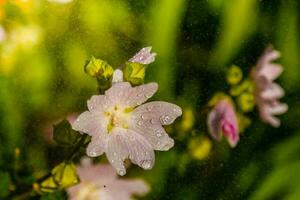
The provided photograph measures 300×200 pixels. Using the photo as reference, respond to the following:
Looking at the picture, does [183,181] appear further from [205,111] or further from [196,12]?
[196,12]

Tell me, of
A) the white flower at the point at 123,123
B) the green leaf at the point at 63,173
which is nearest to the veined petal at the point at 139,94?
the white flower at the point at 123,123

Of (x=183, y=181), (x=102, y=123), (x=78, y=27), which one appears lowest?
(x=183, y=181)

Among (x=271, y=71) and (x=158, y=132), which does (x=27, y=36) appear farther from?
(x=271, y=71)

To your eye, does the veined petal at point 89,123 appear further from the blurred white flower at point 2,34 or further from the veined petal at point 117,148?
the blurred white flower at point 2,34

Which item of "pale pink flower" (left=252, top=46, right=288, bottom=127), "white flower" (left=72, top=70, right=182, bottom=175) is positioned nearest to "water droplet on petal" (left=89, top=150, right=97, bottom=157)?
"white flower" (left=72, top=70, right=182, bottom=175)

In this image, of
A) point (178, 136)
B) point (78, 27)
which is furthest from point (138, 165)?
point (78, 27)
